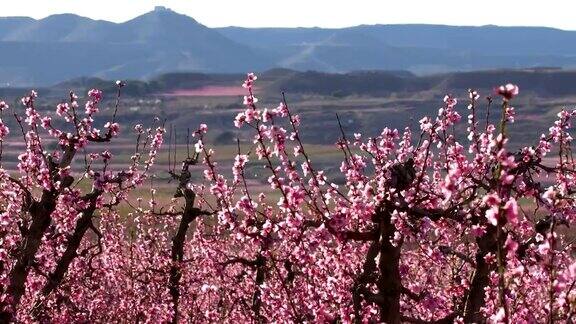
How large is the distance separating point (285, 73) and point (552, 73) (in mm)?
57853

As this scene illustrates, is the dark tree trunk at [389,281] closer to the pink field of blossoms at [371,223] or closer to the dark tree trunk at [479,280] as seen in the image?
the pink field of blossoms at [371,223]

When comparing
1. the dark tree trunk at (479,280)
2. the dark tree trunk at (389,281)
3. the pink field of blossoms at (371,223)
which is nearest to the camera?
the pink field of blossoms at (371,223)

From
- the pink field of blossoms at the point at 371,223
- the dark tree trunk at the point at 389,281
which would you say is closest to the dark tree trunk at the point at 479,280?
the pink field of blossoms at the point at 371,223

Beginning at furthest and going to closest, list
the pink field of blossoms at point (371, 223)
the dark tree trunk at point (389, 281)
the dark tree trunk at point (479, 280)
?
the dark tree trunk at point (479, 280) → the dark tree trunk at point (389, 281) → the pink field of blossoms at point (371, 223)

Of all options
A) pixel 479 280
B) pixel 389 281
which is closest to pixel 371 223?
pixel 479 280

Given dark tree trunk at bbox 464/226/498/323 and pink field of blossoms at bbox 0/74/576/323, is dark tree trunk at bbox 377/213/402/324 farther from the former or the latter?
dark tree trunk at bbox 464/226/498/323

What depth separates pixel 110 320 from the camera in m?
12.4

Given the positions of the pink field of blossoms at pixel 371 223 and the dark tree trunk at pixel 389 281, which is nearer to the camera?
the pink field of blossoms at pixel 371 223

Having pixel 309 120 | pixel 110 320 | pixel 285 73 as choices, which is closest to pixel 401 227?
pixel 110 320

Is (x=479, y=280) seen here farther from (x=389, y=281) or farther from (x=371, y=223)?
(x=371, y=223)

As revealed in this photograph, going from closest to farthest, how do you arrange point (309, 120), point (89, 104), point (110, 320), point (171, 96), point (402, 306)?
point (402, 306) < point (89, 104) < point (110, 320) < point (309, 120) < point (171, 96)

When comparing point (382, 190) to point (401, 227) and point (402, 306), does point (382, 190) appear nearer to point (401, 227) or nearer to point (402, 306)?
point (401, 227)

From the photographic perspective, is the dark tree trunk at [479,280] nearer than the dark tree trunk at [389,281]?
No

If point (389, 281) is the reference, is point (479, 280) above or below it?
below
